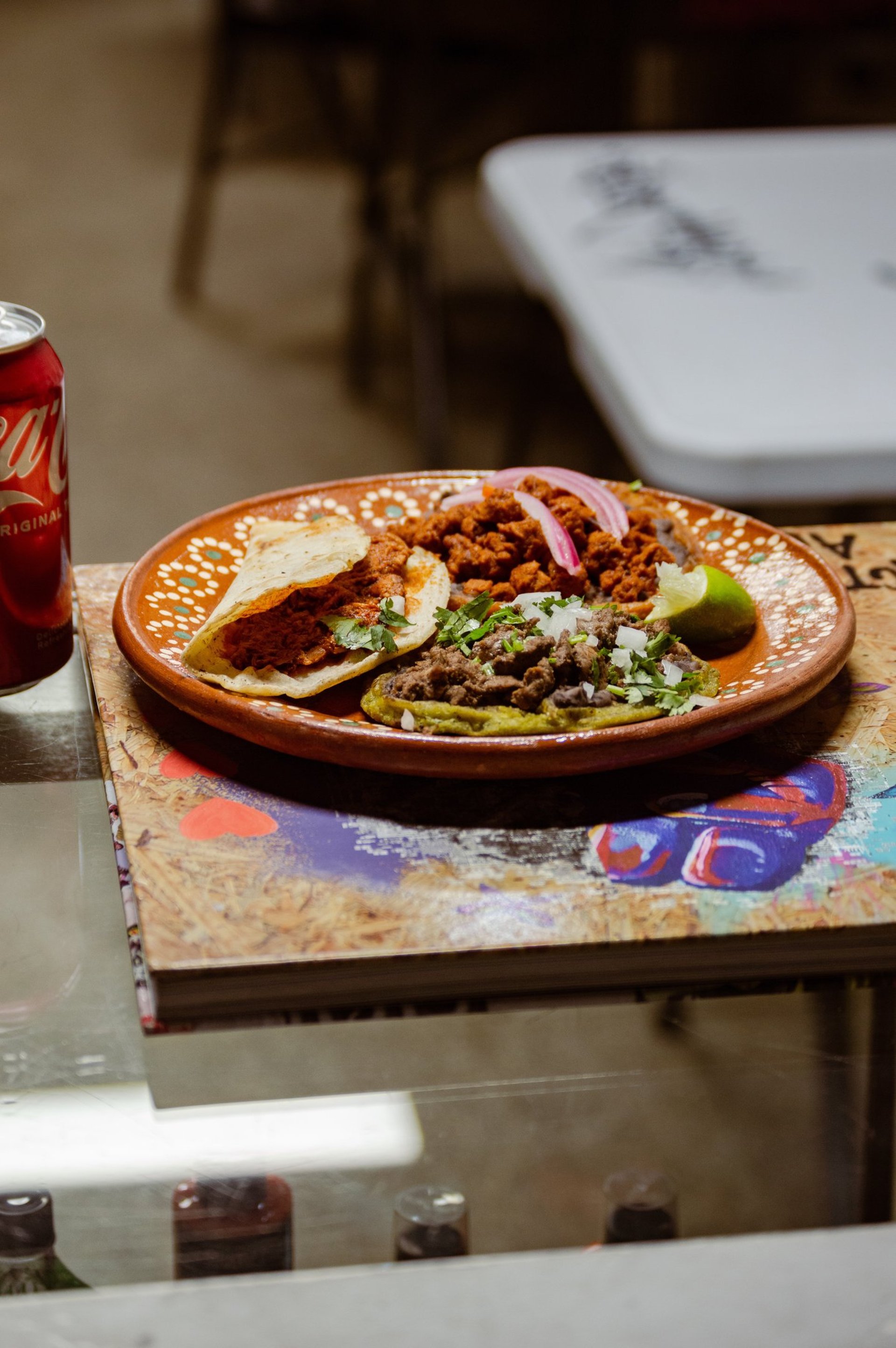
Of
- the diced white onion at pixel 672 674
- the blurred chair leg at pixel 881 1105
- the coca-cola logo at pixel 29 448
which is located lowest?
the blurred chair leg at pixel 881 1105

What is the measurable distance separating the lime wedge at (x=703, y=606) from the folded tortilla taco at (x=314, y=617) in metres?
0.14

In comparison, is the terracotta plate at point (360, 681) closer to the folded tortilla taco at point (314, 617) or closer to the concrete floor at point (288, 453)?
the folded tortilla taco at point (314, 617)

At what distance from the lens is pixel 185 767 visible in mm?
821

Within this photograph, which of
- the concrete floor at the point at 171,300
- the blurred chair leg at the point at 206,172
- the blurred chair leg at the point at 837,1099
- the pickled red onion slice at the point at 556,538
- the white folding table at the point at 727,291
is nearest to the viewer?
the blurred chair leg at the point at 837,1099

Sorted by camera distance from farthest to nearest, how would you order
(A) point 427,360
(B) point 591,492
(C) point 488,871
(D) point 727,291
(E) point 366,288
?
(E) point 366,288
(A) point 427,360
(D) point 727,291
(B) point 591,492
(C) point 488,871

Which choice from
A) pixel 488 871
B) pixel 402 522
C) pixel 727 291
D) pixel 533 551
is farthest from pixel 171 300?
pixel 488 871

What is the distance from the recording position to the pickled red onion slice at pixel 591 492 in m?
0.96

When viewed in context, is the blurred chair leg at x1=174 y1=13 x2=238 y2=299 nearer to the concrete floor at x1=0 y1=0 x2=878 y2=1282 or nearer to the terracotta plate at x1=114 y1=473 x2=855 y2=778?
the concrete floor at x1=0 y1=0 x2=878 y2=1282

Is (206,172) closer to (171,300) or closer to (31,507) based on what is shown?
(171,300)

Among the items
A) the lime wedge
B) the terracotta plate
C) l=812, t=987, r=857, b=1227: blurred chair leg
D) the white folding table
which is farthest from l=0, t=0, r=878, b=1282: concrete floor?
the white folding table

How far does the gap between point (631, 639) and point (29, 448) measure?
1.21ft

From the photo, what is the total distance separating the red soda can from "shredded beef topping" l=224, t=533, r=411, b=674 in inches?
5.2

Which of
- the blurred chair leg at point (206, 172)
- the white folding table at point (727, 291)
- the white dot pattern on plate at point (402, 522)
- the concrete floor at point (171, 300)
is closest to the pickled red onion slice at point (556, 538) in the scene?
the white dot pattern on plate at point (402, 522)

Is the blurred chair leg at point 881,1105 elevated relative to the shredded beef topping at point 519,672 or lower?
lower
